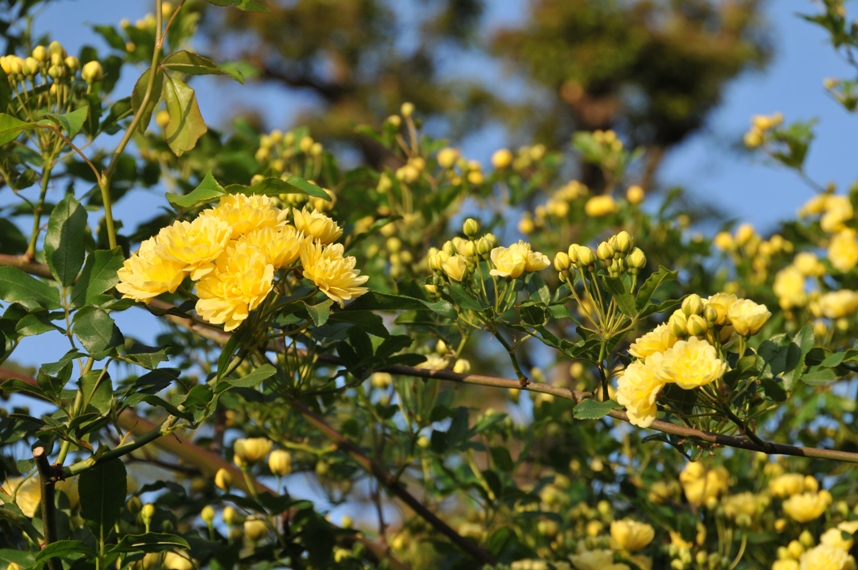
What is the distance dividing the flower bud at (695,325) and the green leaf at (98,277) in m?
0.45

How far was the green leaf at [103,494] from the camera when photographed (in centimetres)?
69

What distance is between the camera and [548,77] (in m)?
9.16

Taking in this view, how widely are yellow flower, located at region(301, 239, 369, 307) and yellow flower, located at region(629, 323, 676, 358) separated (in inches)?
8.5

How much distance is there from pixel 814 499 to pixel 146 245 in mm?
915

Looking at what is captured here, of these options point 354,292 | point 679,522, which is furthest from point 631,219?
point 354,292

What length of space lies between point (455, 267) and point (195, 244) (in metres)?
0.22

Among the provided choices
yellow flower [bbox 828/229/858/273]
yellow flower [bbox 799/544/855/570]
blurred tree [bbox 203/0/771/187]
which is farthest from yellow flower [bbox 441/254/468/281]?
blurred tree [bbox 203/0/771/187]

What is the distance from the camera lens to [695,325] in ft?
2.21

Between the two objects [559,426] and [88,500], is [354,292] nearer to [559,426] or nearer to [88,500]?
[88,500]

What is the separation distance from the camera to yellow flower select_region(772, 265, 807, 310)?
1.37 m

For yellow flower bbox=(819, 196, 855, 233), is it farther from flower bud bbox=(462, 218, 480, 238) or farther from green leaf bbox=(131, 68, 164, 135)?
green leaf bbox=(131, 68, 164, 135)

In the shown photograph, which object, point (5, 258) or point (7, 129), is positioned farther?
point (5, 258)

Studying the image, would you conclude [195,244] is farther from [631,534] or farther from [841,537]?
[841,537]

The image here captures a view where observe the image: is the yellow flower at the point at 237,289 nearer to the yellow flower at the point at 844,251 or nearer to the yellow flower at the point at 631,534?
the yellow flower at the point at 631,534
